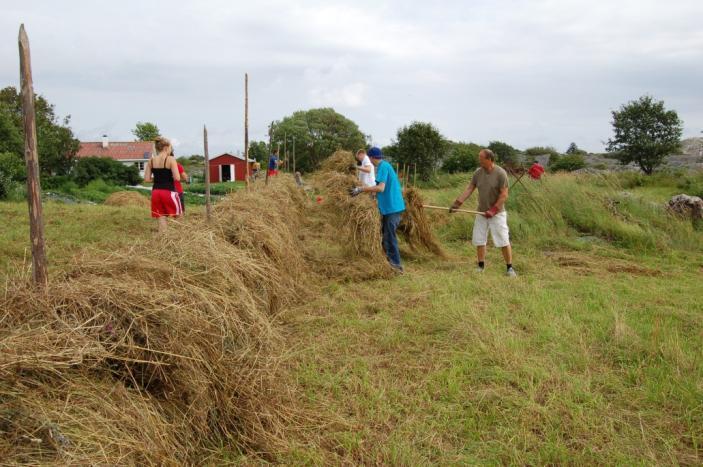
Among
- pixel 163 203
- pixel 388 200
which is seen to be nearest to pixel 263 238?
pixel 163 203

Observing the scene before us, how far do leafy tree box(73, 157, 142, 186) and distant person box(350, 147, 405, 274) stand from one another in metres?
25.6

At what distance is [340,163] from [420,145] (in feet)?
60.2

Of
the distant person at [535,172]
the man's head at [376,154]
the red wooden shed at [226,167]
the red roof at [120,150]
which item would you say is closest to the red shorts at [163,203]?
the man's head at [376,154]

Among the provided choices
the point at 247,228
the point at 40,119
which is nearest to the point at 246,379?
the point at 247,228

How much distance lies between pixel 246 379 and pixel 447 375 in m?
1.42

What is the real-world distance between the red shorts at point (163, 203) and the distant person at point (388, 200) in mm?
2196

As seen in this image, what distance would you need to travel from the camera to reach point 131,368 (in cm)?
229

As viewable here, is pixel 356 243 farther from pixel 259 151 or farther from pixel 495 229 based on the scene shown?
pixel 259 151

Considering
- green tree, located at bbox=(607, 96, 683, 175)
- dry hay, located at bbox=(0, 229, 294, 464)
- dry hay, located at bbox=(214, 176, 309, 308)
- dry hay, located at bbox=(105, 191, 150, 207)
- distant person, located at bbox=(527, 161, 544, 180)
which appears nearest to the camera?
dry hay, located at bbox=(0, 229, 294, 464)

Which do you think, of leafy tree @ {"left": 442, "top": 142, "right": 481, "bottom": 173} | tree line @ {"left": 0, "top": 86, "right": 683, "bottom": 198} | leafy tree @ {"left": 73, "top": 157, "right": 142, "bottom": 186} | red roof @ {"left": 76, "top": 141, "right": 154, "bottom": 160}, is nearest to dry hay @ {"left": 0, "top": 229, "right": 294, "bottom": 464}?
tree line @ {"left": 0, "top": 86, "right": 683, "bottom": 198}

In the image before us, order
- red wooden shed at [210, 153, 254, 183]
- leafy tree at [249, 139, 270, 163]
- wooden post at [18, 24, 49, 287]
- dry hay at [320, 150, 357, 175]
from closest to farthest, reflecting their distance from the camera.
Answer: wooden post at [18, 24, 49, 287] < dry hay at [320, 150, 357, 175] < leafy tree at [249, 139, 270, 163] < red wooden shed at [210, 153, 254, 183]

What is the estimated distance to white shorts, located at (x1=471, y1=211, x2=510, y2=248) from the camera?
247 inches

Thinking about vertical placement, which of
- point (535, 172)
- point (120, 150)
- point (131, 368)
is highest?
point (120, 150)

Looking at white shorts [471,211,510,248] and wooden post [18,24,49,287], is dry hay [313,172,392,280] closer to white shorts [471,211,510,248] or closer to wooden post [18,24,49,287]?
white shorts [471,211,510,248]
